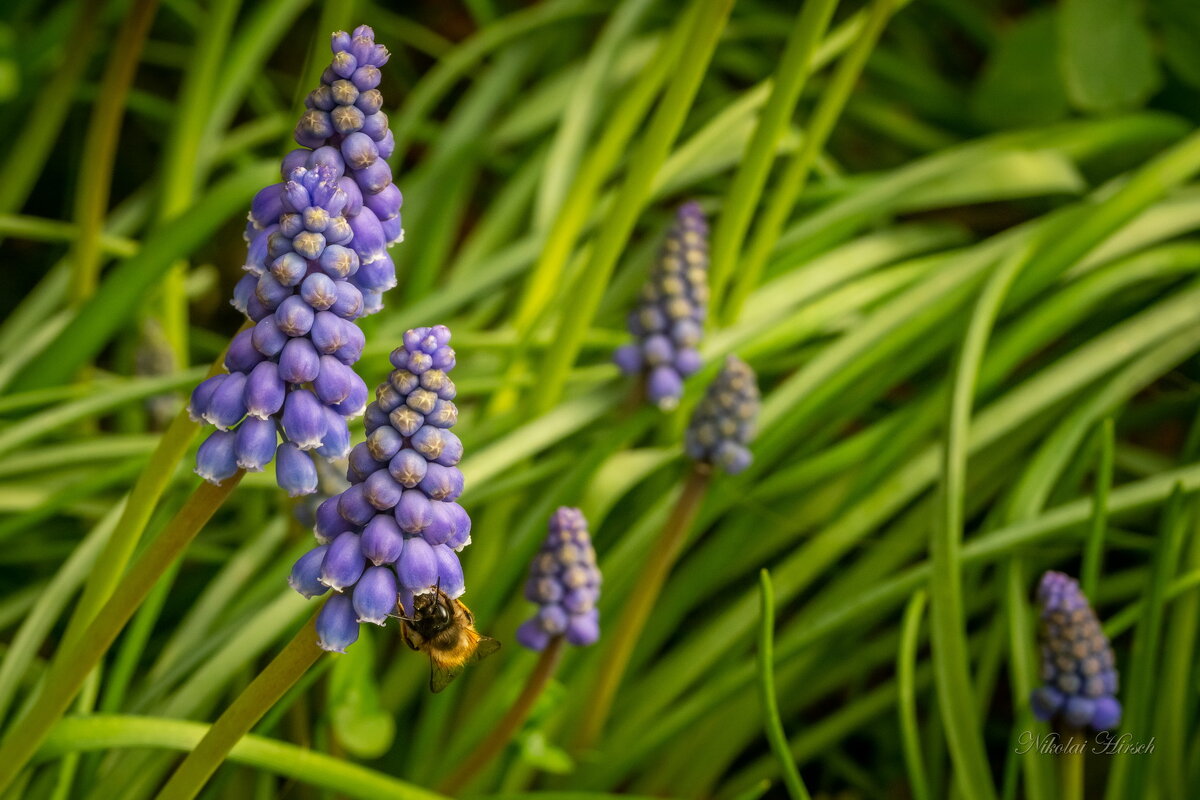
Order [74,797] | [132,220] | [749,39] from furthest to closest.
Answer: [749,39], [132,220], [74,797]

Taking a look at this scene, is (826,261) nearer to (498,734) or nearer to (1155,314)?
(1155,314)

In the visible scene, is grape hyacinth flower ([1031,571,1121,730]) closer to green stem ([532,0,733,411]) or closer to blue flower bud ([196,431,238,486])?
green stem ([532,0,733,411])

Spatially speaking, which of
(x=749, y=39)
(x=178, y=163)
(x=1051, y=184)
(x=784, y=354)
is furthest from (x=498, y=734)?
(x=749, y=39)

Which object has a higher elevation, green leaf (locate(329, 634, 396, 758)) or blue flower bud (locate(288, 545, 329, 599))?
blue flower bud (locate(288, 545, 329, 599))

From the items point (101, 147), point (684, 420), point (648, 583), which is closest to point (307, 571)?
point (648, 583)

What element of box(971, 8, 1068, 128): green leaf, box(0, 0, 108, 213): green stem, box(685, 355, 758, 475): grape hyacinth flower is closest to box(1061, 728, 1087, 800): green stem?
box(685, 355, 758, 475): grape hyacinth flower

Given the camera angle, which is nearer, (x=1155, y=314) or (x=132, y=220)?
(x=1155, y=314)
